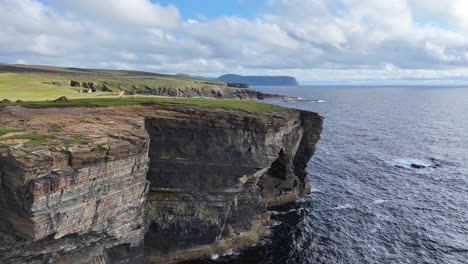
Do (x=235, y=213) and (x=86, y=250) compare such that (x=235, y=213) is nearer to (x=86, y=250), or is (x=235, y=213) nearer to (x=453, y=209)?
(x=86, y=250)

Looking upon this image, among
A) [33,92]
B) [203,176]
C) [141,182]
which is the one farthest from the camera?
[33,92]

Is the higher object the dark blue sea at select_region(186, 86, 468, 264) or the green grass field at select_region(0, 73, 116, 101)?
the green grass field at select_region(0, 73, 116, 101)

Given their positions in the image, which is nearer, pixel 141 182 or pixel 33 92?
pixel 141 182

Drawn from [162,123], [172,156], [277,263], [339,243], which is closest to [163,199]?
[172,156]

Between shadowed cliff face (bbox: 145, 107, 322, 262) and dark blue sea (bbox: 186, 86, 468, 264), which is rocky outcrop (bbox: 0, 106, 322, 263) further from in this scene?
dark blue sea (bbox: 186, 86, 468, 264)

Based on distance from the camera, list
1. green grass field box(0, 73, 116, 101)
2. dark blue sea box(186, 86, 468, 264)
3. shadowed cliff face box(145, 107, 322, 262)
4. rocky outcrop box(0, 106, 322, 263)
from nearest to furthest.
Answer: rocky outcrop box(0, 106, 322, 263) < shadowed cliff face box(145, 107, 322, 262) < dark blue sea box(186, 86, 468, 264) < green grass field box(0, 73, 116, 101)

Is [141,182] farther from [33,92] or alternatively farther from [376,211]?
[33,92]

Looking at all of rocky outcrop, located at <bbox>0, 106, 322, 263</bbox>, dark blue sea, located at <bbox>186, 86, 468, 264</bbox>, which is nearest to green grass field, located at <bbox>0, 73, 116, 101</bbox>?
rocky outcrop, located at <bbox>0, 106, 322, 263</bbox>

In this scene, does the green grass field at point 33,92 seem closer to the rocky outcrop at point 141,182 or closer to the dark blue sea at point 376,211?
the rocky outcrop at point 141,182

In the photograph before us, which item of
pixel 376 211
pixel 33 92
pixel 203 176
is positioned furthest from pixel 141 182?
pixel 33 92
